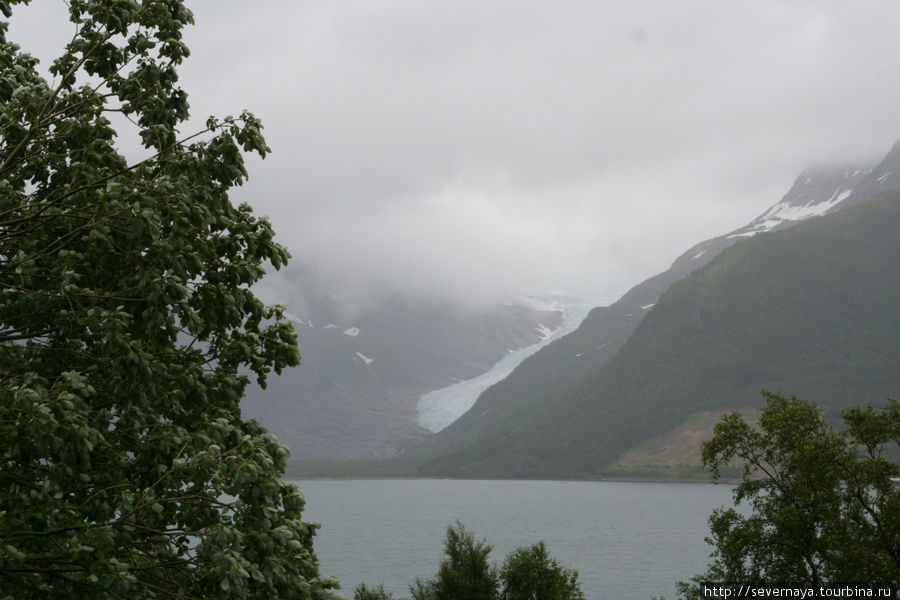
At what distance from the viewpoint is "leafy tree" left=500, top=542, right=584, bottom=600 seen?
157 feet

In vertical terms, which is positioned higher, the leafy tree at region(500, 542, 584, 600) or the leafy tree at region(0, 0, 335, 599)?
the leafy tree at region(0, 0, 335, 599)

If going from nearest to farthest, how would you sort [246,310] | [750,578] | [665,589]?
[246,310] → [750,578] → [665,589]

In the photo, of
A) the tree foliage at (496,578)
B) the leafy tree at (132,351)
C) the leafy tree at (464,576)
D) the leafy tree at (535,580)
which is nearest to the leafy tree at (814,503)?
the leafy tree at (535,580)

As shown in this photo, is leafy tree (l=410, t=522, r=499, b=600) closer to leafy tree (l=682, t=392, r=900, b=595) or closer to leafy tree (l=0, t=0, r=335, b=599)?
leafy tree (l=682, t=392, r=900, b=595)

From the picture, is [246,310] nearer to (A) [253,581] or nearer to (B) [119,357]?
(B) [119,357]

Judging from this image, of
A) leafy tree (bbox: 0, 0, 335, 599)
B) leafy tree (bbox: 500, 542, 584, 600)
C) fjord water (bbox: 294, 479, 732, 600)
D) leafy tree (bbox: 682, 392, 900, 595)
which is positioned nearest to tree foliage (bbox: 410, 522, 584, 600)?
leafy tree (bbox: 500, 542, 584, 600)

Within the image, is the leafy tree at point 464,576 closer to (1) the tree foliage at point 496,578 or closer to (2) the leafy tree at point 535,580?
(1) the tree foliage at point 496,578

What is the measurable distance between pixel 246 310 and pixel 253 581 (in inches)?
161

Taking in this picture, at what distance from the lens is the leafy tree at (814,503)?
3028 cm

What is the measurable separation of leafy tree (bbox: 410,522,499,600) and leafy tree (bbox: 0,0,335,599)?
127ft

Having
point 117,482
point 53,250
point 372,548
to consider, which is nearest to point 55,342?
point 53,250

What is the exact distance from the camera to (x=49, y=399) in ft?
31.7

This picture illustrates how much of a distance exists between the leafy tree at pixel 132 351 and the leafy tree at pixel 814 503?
2434 centimetres

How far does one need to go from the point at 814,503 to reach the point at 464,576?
23.9m
